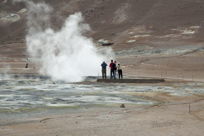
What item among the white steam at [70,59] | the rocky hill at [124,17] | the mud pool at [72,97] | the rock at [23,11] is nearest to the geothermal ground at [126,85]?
the mud pool at [72,97]

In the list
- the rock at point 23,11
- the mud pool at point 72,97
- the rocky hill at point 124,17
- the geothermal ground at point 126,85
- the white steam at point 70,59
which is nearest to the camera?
the geothermal ground at point 126,85

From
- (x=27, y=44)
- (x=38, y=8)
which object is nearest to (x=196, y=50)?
(x=27, y=44)

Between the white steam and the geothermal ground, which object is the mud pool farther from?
the white steam

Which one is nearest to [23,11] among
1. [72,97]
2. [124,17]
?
[124,17]

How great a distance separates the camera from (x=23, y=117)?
1730 cm

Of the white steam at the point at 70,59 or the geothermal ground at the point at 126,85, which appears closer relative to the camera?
the geothermal ground at the point at 126,85

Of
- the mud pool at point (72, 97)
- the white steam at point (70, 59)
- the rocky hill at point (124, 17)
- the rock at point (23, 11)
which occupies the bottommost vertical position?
the mud pool at point (72, 97)

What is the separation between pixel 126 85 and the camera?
32.9 m

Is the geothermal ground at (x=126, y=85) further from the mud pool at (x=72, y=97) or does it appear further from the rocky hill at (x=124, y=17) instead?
the rocky hill at (x=124, y=17)

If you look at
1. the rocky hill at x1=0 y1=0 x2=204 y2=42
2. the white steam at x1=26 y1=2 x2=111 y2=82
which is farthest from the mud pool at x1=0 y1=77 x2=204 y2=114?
the rocky hill at x1=0 y1=0 x2=204 y2=42

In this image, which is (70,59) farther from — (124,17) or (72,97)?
(124,17)

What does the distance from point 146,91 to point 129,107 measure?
7.72 m

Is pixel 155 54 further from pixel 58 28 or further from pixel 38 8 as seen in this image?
pixel 38 8

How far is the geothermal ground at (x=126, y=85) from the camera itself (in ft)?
51.1
